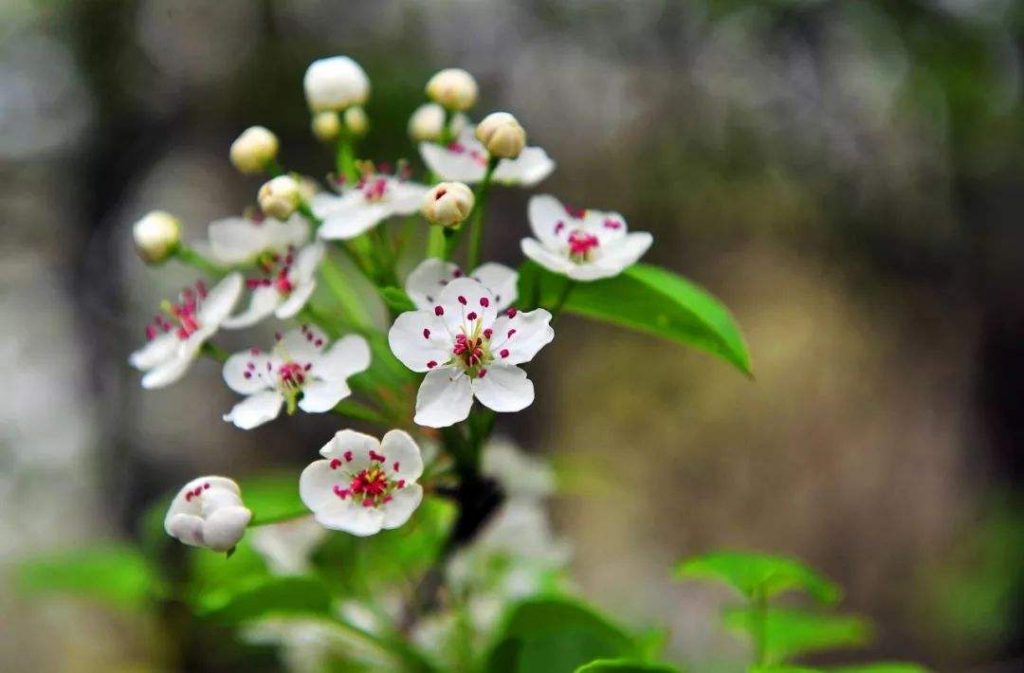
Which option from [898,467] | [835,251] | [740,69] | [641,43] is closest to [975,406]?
[898,467]

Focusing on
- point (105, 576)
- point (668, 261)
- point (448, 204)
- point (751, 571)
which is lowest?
point (668, 261)

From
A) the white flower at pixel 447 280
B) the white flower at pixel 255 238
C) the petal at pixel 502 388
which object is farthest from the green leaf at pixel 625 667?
the white flower at pixel 255 238

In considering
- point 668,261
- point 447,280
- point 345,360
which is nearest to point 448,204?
→ point 447,280

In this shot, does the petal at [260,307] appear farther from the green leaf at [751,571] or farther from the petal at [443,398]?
the green leaf at [751,571]

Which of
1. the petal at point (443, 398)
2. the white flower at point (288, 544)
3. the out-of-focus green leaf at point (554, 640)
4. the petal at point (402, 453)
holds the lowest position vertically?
the white flower at point (288, 544)

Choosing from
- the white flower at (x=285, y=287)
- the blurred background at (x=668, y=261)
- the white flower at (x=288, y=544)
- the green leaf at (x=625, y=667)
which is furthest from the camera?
the blurred background at (x=668, y=261)

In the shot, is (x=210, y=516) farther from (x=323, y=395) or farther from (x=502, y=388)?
(x=502, y=388)

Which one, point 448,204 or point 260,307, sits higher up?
point 448,204
